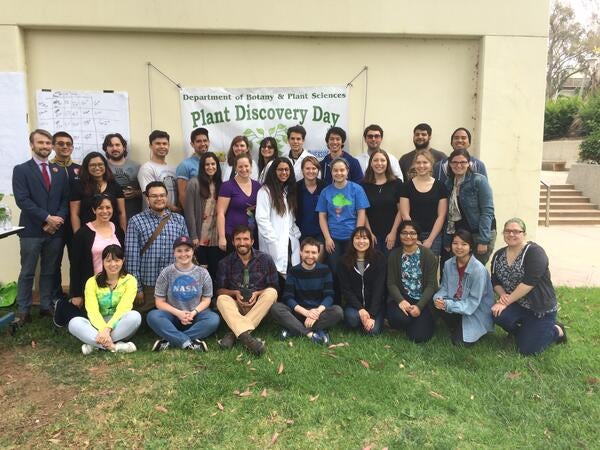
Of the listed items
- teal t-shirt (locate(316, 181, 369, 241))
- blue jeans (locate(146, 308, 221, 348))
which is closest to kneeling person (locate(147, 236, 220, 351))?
blue jeans (locate(146, 308, 221, 348))

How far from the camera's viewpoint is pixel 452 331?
4461 mm

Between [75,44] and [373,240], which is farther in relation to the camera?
[75,44]

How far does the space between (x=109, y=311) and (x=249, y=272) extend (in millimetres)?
1271

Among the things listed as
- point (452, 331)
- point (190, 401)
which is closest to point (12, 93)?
point (190, 401)

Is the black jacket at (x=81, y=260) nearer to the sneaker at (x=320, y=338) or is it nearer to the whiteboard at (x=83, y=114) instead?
the whiteboard at (x=83, y=114)

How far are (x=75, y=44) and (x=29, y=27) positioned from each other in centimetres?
49

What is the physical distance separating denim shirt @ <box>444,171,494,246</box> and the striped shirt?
4.76 ft

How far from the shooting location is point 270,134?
589 centimetres

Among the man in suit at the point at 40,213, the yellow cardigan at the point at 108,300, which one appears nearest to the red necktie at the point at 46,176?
the man in suit at the point at 40,213

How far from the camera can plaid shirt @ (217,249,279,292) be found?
452 cm

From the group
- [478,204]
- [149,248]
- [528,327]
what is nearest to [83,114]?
[149,248]

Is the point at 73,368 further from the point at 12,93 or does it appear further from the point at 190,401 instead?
the point at 12,93

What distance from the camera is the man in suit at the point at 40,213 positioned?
15.2 feet

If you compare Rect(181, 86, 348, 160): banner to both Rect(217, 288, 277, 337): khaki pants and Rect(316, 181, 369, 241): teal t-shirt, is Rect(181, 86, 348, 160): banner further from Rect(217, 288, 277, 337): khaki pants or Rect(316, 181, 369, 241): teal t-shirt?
Rect(217, 288, 277, 337): khaki pants
